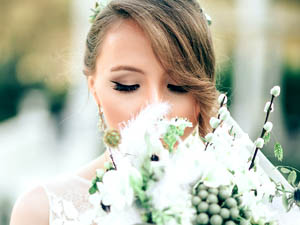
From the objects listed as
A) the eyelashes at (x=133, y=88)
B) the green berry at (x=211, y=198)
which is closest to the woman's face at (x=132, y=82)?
the eyelashes at (x=133, y=88)

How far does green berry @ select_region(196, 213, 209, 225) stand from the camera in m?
1.20

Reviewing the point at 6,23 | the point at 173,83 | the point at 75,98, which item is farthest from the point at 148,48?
the point at 6,23

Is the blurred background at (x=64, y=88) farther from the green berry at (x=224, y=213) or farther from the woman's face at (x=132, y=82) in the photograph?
the green berry at (x=224, y=213)

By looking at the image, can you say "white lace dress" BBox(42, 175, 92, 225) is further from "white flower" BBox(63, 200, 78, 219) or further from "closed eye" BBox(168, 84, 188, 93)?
"closed eye" BBox(168, 84, 188, 93)

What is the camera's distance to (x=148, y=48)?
1786mm

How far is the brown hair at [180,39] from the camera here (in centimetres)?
178

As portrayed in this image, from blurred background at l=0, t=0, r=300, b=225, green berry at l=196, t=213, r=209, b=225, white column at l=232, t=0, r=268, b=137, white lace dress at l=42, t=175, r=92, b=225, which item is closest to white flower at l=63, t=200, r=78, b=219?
white lace dress at l=42, t=175, r=92, b=225

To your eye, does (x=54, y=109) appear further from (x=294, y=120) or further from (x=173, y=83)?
(x=173, y=83)

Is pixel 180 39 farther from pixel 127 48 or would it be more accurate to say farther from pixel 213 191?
pixel 213 191

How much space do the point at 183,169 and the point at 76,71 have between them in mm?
1269

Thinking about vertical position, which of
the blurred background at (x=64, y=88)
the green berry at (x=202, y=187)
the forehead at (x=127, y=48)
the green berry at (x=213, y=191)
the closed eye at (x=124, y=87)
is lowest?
A: the blurred background at (x=64, y=88)

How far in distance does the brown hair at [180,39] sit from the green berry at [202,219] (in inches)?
26.2

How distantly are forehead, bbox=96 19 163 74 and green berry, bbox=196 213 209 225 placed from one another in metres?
0.68

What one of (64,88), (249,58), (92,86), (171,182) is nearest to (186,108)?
(92,86)
